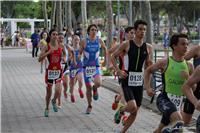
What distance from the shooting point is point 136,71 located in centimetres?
872

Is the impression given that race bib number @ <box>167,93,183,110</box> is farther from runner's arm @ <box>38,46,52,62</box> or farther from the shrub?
the shrub

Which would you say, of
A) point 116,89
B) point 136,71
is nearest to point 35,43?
point 116,89

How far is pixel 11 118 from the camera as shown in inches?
425

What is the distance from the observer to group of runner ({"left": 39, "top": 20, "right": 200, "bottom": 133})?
272 inches

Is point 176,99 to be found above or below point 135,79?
below

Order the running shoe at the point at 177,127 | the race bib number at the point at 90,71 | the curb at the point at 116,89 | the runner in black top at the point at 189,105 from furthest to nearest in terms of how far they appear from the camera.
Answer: the curb at the point at 116,89
the race bib number at the point at 90,71
the runner in black top at the point at 189,105
the running shoe at the point at 177,127

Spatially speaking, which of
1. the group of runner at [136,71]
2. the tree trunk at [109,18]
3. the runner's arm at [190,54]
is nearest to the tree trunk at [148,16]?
the group of runner at [136,71]

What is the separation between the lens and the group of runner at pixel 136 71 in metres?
6.92

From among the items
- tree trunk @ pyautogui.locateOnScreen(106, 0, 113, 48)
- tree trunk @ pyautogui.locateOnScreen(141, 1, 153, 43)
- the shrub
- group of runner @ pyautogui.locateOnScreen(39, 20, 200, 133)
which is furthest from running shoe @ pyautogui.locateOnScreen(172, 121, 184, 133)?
the shrub

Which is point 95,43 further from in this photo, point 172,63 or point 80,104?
point 172,63

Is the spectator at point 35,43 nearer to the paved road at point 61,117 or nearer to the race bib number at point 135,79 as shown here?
the paved road at point 61,117

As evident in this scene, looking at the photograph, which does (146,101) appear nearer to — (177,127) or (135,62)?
(135,62)

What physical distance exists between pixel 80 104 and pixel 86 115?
5.96ft

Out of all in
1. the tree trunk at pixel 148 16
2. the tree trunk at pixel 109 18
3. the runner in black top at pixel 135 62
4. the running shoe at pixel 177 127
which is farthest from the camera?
the tree trunk at pixel 109 18
